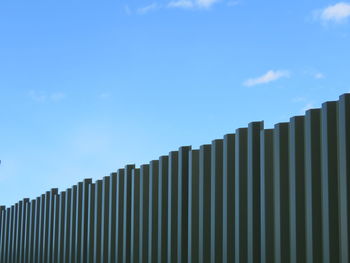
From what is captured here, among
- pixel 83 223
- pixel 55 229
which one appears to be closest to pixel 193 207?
pixel 83 223

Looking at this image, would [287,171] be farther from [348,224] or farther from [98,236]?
[98,236]

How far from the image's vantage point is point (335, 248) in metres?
3.83

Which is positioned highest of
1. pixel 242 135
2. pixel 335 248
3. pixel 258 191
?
pixel 242 135

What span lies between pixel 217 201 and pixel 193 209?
40 cm

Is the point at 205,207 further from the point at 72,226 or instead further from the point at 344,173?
the point at 72,226

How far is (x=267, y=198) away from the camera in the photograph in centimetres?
436

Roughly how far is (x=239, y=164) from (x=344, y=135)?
1.03 m

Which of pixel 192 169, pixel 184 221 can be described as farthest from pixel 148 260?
pixel 192 169

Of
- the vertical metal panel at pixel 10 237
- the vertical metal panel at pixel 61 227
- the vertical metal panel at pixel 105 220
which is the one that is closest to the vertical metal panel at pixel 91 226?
the vertical metal panel at pixel 105 220

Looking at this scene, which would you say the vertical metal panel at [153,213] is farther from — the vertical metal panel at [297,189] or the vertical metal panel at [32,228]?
the vertical metal panel at [32,228]

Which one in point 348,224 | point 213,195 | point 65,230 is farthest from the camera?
point 65,230

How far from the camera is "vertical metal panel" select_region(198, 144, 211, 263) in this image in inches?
201

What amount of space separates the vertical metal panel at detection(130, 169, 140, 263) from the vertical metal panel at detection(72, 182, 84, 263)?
1866 millimetres

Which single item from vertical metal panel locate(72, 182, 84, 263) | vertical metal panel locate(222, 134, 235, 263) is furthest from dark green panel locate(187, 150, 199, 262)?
vertical metal panel locate(72, 182, 84, 263)
